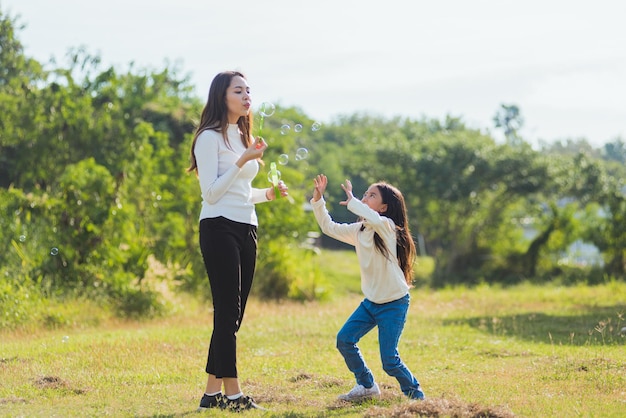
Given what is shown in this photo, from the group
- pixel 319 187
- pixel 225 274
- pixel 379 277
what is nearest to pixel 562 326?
pixel 379 277

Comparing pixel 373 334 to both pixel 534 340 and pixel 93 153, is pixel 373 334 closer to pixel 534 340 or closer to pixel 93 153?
pixel 534 340

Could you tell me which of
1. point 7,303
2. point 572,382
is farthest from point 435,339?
point 7,303

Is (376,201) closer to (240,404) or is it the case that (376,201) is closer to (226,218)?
(226,218)

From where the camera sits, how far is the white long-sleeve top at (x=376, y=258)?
575 cm

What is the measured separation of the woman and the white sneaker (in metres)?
0.67

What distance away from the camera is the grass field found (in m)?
5.71

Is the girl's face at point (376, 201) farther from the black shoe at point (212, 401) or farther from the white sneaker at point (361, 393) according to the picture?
the black shoe at point (212, 401)

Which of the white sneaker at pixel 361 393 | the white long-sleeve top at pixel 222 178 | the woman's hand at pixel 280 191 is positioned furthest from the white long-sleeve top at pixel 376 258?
the white sneaker at pixel 361 393

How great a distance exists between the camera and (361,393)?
5.88 metres

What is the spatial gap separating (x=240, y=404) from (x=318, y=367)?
2.21 metres

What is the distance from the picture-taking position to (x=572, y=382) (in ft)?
21.5

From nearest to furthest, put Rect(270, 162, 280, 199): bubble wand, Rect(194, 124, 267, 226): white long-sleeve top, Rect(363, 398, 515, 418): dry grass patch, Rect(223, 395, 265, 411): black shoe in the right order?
Rect(363, 398, 515, 418): dry grass patch → Rect(194, 124, 267, 226): white long-sleeve top → Rect(223, 395, 265, 411): black shoe → Rect(270, 162, 280, 199): bubble wand

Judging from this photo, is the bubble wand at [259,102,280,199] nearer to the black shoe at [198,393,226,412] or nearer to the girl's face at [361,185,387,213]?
the girl's face at [361,185,387,213]

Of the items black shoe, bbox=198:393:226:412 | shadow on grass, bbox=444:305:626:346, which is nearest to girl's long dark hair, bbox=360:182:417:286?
black shoe, bbox=198:393:226:412
